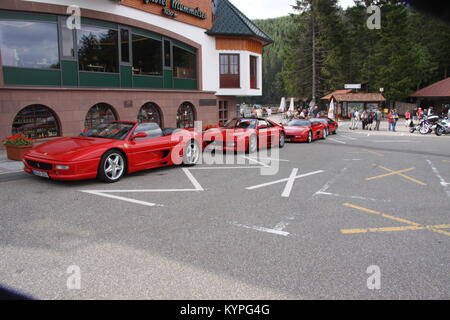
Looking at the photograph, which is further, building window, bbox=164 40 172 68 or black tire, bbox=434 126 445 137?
black tire, bbox=434 126 445 137

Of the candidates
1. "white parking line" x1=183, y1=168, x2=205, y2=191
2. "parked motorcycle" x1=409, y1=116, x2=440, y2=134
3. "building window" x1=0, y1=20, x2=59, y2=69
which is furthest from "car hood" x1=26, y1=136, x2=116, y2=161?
"parked motorcycle" x1=409, y1=116, x2=440, y2=134

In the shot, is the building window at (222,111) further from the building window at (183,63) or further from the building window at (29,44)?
the building window at (29,44)

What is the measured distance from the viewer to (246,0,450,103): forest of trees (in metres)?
48.1

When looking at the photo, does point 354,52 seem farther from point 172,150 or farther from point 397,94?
point 172,150

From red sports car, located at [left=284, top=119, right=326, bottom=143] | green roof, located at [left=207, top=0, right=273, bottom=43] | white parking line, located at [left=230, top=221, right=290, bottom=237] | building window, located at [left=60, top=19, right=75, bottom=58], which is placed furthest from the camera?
green roof, located at [left=207, top=0, right=273, bottom=43]

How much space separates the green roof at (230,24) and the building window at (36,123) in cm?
1213

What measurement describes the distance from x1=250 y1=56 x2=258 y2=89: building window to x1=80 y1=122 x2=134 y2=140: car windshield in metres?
17.5

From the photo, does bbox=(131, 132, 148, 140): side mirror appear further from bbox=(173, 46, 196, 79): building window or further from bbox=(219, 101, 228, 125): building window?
bbox=(219, 101, 228, 125): building window

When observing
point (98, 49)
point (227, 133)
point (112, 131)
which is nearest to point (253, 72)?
point (98, 49)

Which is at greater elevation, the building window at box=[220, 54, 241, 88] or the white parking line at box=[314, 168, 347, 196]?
the building window at box=[220, 54, 241, 88]

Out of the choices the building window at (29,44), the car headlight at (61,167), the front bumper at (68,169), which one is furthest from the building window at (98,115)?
the car headlight at (61,167)

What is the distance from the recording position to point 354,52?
5866 cm

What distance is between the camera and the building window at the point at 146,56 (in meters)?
19.2
